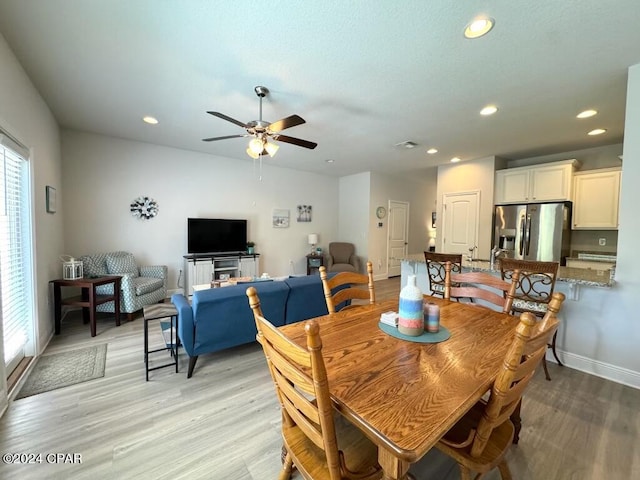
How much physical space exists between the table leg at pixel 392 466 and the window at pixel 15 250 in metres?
2.89

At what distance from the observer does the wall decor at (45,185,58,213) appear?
9.71 ft

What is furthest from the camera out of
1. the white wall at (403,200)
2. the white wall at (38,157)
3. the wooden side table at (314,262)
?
the white wall at (403,200)

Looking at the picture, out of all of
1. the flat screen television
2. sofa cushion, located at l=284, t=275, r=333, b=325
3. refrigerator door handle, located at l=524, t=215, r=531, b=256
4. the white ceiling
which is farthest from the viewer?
the flat screen television

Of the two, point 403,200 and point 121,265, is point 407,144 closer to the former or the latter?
point 403,200

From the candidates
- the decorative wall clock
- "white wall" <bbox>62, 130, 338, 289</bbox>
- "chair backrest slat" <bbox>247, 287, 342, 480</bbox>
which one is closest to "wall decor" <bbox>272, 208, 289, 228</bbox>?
"white wall" <bbox>62, 130, 338, 289</bbox>

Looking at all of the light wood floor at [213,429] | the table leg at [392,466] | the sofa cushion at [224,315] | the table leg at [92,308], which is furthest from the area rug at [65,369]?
the table leg at [392,466]

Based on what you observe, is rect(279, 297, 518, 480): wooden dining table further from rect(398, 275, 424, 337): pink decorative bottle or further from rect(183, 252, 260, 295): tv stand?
rect(183, 252, 260, 295): tv stand

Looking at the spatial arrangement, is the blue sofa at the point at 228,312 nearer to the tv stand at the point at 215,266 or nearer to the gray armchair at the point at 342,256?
the tv stand at the point at 215,266

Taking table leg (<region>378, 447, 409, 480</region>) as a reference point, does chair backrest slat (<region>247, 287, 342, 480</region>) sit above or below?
above

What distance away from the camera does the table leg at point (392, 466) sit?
73 centimetres

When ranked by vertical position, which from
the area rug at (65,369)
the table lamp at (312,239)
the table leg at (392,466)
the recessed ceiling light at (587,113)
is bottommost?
the area rug at (65,369)

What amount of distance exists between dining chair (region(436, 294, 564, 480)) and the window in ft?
10.4

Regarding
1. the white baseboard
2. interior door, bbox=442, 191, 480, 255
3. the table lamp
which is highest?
interior door, bbox=442, 191, 480, 255

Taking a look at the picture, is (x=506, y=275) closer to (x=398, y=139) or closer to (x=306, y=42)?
(x=398, y=139)
